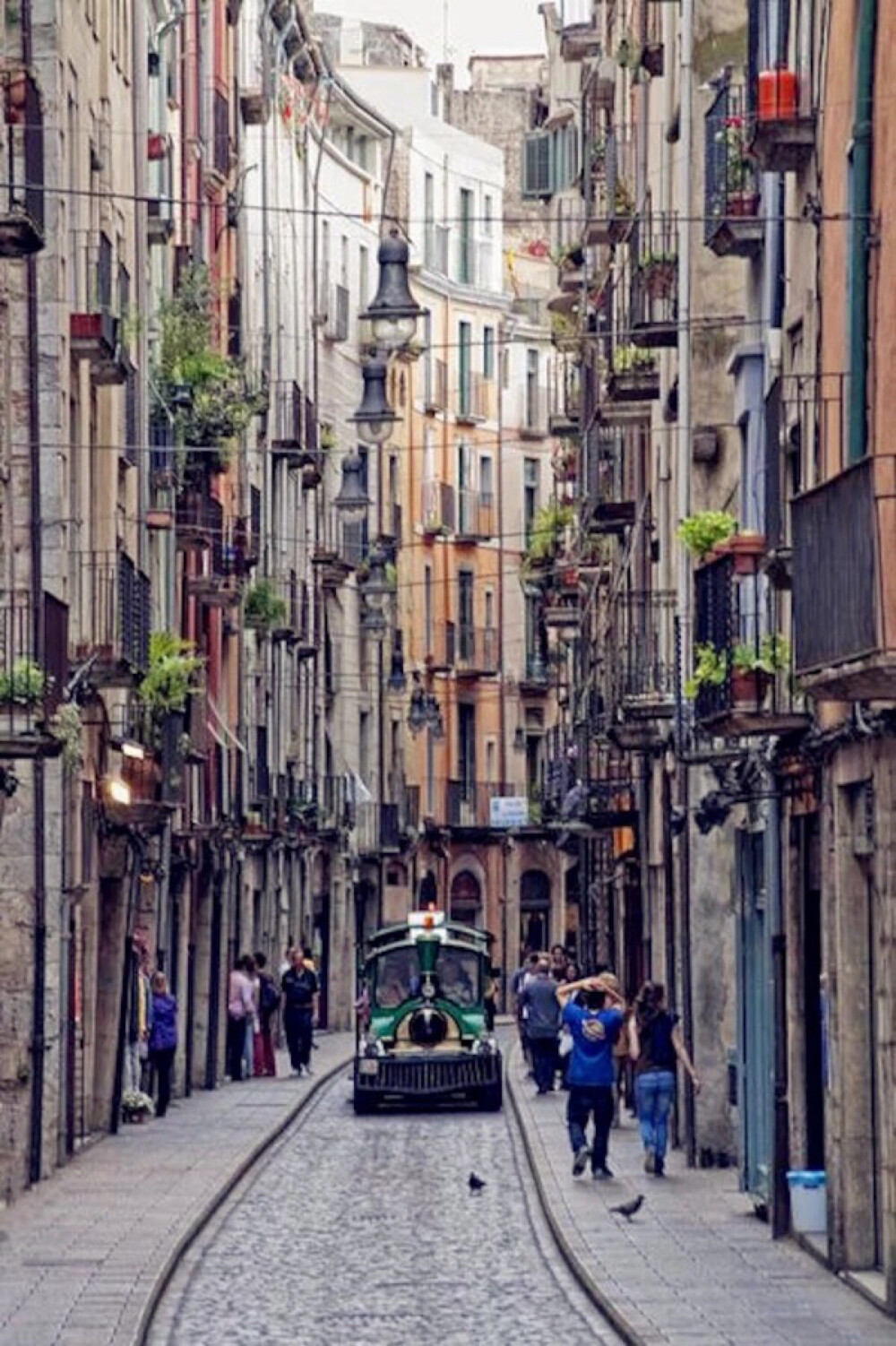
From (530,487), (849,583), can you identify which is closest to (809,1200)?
(849,583)

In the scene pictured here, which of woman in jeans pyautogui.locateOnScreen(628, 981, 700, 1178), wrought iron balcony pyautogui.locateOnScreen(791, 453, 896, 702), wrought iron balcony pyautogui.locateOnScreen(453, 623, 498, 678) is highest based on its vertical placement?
wrought iron balcony pyautogui.locateOnScreen(453, 623, 498, 678)

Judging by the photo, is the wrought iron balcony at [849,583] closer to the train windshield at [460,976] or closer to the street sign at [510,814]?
the train windshield at [460,976]

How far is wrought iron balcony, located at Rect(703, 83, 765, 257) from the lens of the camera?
2933cm

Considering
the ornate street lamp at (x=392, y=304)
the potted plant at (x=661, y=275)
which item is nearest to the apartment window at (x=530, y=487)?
the potted plant at (x=661, y=275)

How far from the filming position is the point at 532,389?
337 feet

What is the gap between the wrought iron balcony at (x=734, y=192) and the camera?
1155 inches

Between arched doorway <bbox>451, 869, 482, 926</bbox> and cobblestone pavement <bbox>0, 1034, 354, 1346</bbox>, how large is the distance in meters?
49.4

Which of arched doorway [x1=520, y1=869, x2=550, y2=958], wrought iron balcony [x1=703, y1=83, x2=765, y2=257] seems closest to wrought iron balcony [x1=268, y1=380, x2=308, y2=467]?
arched doorway [x1=520, y1=869, x2=550, y2=958]

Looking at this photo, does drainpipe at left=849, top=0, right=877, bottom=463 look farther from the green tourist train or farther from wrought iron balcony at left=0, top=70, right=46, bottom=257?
the green tourist train

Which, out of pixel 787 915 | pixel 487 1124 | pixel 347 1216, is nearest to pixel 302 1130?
pixel 487 1124

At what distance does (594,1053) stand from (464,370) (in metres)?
65.7

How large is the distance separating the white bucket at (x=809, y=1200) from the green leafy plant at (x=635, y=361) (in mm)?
16621

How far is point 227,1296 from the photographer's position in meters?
24.4

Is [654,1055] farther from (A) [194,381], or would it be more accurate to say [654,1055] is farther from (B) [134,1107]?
(A) [194,381]
